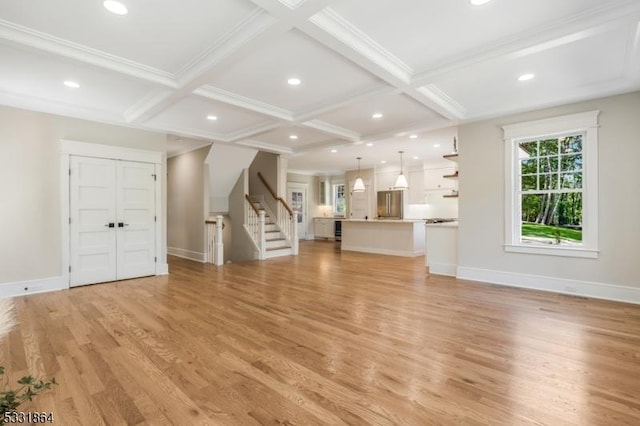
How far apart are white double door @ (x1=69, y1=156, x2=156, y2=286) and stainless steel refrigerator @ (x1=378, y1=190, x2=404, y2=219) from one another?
727 cm

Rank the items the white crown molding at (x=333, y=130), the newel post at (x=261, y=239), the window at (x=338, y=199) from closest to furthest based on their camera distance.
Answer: the white crown molding at (x=333, y=130), the newel post at (x=261, y=239), the window at (x=338, y=199)

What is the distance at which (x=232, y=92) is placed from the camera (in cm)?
434

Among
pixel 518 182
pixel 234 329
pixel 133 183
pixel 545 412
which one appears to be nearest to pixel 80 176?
pixel 133 183

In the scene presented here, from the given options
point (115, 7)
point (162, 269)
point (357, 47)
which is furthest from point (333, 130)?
point (162, 269)

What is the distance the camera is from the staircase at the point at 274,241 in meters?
8.13

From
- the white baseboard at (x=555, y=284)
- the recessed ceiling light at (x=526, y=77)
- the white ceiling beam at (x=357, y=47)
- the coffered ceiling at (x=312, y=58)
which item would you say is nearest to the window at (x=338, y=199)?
the coffered ceiling at (x=312, y=58)

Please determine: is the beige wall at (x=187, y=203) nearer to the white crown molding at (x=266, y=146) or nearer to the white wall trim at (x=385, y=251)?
the white crown molding at (x=266, y=146)

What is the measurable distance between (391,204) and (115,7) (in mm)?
9185

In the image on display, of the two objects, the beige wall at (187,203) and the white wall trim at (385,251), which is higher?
the beige wall at (187,203)

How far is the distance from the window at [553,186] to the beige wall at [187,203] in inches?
244

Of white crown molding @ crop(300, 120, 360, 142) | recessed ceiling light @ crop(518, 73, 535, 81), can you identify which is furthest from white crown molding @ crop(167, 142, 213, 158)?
recessed ceiling light @ crop(518, 73, 535, 81)

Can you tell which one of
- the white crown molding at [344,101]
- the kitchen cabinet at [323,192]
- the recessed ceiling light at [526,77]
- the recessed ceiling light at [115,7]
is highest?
the recessed ceiling light at [115,7]

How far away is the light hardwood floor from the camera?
75.4 inches

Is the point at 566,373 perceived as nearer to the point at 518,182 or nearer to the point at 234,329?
the point at 234,329
